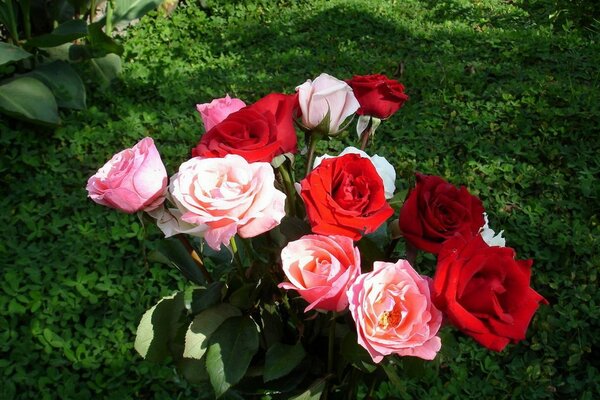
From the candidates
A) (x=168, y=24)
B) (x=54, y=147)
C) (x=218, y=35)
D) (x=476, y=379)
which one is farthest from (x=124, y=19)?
(x=476, y=379)

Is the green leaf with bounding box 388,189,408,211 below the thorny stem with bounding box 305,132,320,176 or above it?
below

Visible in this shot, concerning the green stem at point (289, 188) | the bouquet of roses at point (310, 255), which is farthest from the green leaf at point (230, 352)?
the green stem at point (289, 188)

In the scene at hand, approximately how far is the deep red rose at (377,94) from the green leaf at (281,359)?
492 mm

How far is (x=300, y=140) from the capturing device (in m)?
3.02

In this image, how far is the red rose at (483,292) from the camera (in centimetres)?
81

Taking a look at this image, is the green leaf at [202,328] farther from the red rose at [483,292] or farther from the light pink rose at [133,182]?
the red rose at [483,292]

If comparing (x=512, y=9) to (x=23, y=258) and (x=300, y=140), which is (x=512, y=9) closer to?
(x=300, y=140)

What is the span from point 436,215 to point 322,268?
198 mm

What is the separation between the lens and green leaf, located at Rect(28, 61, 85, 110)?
313cm

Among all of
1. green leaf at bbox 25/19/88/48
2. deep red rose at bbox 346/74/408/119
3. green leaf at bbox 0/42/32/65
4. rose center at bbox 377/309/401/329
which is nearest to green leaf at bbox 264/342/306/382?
rose center at bbox 377/309/401/329

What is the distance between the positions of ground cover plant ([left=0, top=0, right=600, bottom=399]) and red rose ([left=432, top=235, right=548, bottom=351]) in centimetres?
25

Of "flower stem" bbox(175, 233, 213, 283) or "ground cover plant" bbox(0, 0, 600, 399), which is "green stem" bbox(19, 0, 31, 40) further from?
"flower stem" bbox(175, 233, 213, 283)

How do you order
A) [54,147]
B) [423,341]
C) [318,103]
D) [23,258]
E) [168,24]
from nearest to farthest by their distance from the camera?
1. [423,341]
2. [318,103]
3. [23,258]
4. [54,147]
5. [168,24]

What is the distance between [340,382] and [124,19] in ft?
10.5
